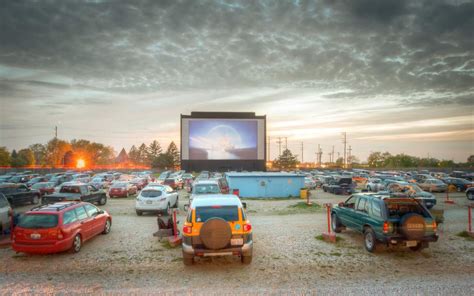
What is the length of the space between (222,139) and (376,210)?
66.2m

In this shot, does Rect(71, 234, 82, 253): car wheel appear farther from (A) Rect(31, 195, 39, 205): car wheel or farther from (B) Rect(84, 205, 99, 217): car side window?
(A) Rect(31, 195, 39, 205): car wheel

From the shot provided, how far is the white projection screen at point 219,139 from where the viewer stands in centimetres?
7600

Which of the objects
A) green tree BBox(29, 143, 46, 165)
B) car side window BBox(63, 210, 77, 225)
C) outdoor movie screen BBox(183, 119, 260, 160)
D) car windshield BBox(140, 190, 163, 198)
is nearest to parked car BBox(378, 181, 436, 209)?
car windshield BBox(140, 190, 163, 198)

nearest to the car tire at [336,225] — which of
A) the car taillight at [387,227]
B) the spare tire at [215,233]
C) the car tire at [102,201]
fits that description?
the car taillight at [387,227]

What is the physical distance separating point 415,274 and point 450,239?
5.39 meters

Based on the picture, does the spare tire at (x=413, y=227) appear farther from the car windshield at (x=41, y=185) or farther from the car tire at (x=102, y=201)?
the car windshield at (x=41, y=185)

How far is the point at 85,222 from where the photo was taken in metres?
11.4

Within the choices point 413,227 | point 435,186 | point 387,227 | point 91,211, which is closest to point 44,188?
point 91,211

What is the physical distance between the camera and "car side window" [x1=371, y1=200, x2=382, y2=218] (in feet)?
33.9

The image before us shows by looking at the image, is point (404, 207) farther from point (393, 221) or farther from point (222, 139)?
point (222, 139)

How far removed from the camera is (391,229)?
9820 mm

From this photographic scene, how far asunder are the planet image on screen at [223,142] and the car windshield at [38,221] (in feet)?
216

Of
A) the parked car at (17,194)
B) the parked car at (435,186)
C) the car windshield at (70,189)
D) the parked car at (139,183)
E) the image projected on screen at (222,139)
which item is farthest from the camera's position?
the image projected on screen at (222,139)

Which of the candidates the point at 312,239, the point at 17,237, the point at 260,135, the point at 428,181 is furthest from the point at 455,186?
the point at 260,135
